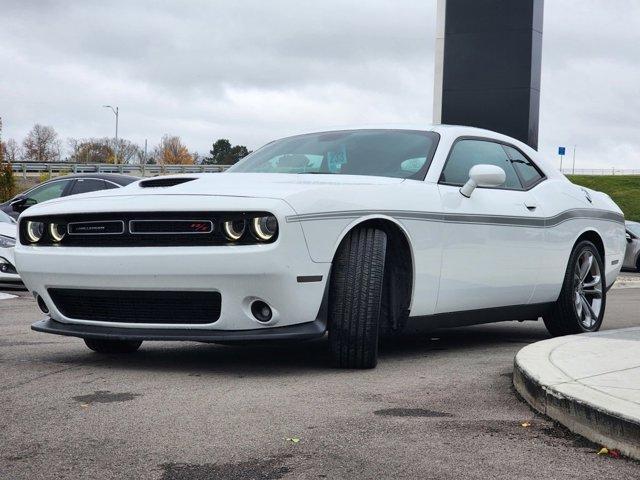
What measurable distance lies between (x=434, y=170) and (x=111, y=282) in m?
2.12

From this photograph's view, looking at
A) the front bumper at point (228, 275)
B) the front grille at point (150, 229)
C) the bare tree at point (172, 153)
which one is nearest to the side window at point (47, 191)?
the front grille at point (150, 229)

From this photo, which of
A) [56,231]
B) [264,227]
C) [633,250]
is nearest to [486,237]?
[264,227]

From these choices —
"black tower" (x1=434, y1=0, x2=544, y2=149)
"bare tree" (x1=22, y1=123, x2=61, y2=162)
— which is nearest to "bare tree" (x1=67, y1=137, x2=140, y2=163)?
"bare tree" (x1=22, y1=123, x2=61, y2=162)

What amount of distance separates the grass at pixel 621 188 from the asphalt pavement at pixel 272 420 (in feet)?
227

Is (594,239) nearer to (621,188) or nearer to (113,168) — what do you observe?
(113,168)

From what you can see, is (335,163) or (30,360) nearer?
(30,360)

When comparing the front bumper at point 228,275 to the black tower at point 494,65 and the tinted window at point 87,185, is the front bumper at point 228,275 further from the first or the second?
the black tower at point 494,65

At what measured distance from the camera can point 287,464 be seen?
11.8 feet

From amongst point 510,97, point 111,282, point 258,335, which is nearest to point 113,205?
point 111,282

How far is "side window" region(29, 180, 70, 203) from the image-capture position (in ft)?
50.5

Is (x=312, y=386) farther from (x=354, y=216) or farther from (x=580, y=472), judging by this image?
(x=580, y=472)

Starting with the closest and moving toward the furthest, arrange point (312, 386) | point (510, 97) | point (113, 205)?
1. point (312, 386)
2. point (113, 205)
3. point (510, 97)

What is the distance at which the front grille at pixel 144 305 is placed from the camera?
5.39 m

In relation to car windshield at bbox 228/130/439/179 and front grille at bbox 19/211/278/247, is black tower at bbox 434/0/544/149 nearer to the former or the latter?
car windshield at bbox 228/130/439/179
